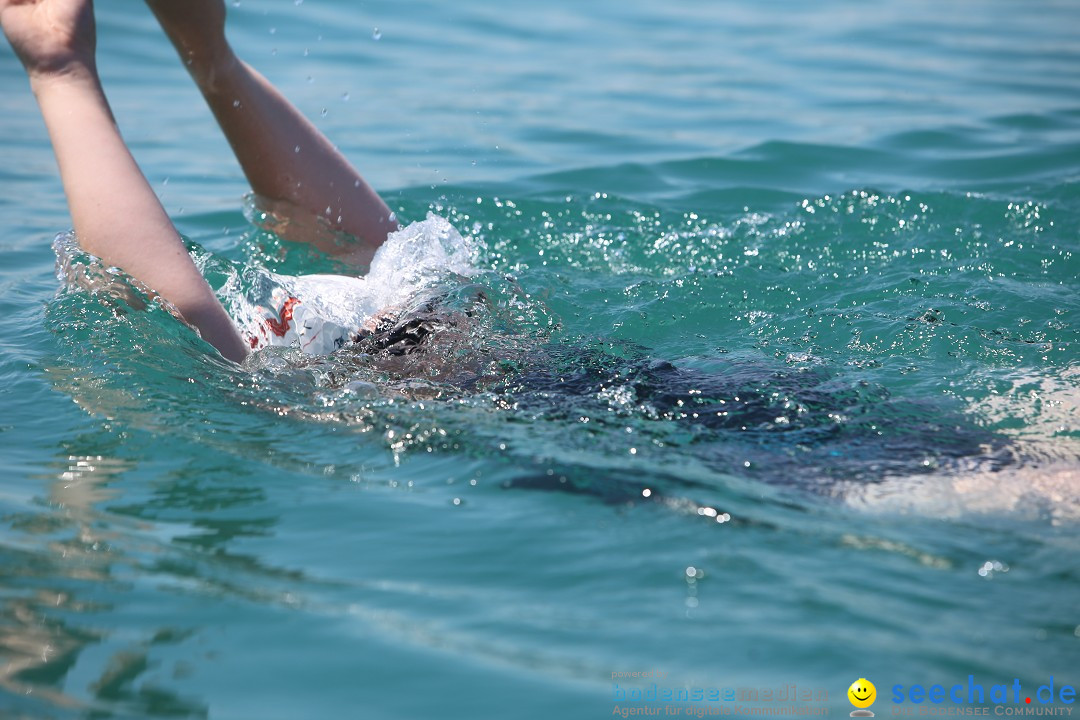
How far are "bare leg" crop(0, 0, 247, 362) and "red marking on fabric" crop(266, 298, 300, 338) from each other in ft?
0.88

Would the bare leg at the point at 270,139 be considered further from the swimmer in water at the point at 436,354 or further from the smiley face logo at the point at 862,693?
the smiley face logo at the point at 862,693

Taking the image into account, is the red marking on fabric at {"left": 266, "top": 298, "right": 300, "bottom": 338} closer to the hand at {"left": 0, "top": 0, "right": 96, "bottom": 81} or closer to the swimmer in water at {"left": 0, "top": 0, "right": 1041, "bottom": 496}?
the swimmer in water at {"left": 0, "top": 0, "right": 1041, "bottom": 496}

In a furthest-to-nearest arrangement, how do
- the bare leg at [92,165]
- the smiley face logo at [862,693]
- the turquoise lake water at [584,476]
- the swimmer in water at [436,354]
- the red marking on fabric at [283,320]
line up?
1. the red marking on fabric at [283,320]
2. the bare leg at [92,165]
3. the swimmer in water at [436,354]
4. the turquoise lake water at [584,476]
5. the smiley face logo at [862,693]

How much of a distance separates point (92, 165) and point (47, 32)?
402 mm

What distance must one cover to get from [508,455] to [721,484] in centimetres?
56

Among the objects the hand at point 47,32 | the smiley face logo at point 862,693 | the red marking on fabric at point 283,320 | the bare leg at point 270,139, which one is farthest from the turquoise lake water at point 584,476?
the hand at point 47,32

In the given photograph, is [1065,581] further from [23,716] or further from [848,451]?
[23,716]

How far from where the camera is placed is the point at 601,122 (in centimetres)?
765

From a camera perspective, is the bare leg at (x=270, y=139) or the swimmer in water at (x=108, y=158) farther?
the bare leg at (x=270, y=139)

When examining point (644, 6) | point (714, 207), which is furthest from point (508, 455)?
point (644, 6)

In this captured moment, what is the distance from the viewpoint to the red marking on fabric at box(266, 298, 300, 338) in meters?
3.36

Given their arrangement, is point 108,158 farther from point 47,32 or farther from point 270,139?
point 270,139

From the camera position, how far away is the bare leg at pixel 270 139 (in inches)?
142

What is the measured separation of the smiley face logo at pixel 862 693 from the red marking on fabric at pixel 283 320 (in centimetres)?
204
